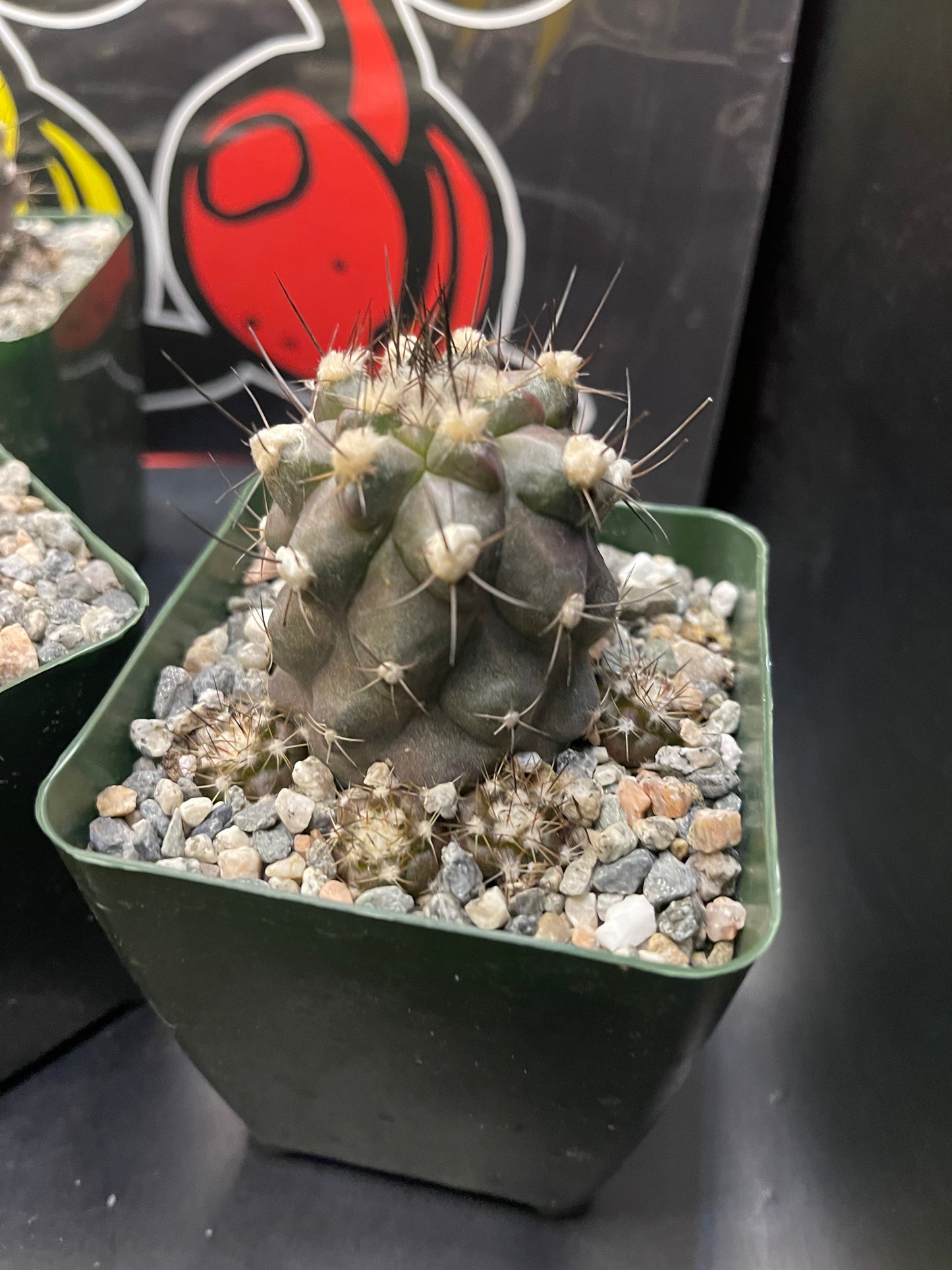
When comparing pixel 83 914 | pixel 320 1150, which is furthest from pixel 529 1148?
pixel 83 914

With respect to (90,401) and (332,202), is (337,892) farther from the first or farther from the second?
(332,202)

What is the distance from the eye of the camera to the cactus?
0.53 m

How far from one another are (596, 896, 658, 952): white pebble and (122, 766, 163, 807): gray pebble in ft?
1.04

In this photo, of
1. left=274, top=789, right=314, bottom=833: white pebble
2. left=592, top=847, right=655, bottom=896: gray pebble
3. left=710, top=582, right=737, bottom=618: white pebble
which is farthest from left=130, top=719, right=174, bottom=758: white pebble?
left=710, top=582, right=737, bottom=618: white pebble

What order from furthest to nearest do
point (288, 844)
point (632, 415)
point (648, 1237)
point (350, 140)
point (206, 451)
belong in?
1. point (206, 451)
2. point (632, 415)
3. point (350, 140)
4. point (648, 1237)
5. point (288, 844)

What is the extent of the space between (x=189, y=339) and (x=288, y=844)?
901mm

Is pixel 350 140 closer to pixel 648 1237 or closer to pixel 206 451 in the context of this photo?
pixel 206 451

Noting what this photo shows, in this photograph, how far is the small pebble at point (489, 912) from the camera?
1.93 ft

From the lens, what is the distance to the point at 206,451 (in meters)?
1.41

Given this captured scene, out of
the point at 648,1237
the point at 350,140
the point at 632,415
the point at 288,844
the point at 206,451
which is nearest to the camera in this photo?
the point at 288,844

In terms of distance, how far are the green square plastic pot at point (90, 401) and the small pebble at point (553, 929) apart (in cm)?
70

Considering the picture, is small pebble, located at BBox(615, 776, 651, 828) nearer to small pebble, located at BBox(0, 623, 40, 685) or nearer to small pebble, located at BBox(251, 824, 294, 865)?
small pebble, located at BBox(251, 824, 294, 865)

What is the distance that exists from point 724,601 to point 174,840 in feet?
1.66

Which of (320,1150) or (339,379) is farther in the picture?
(320,1150)
